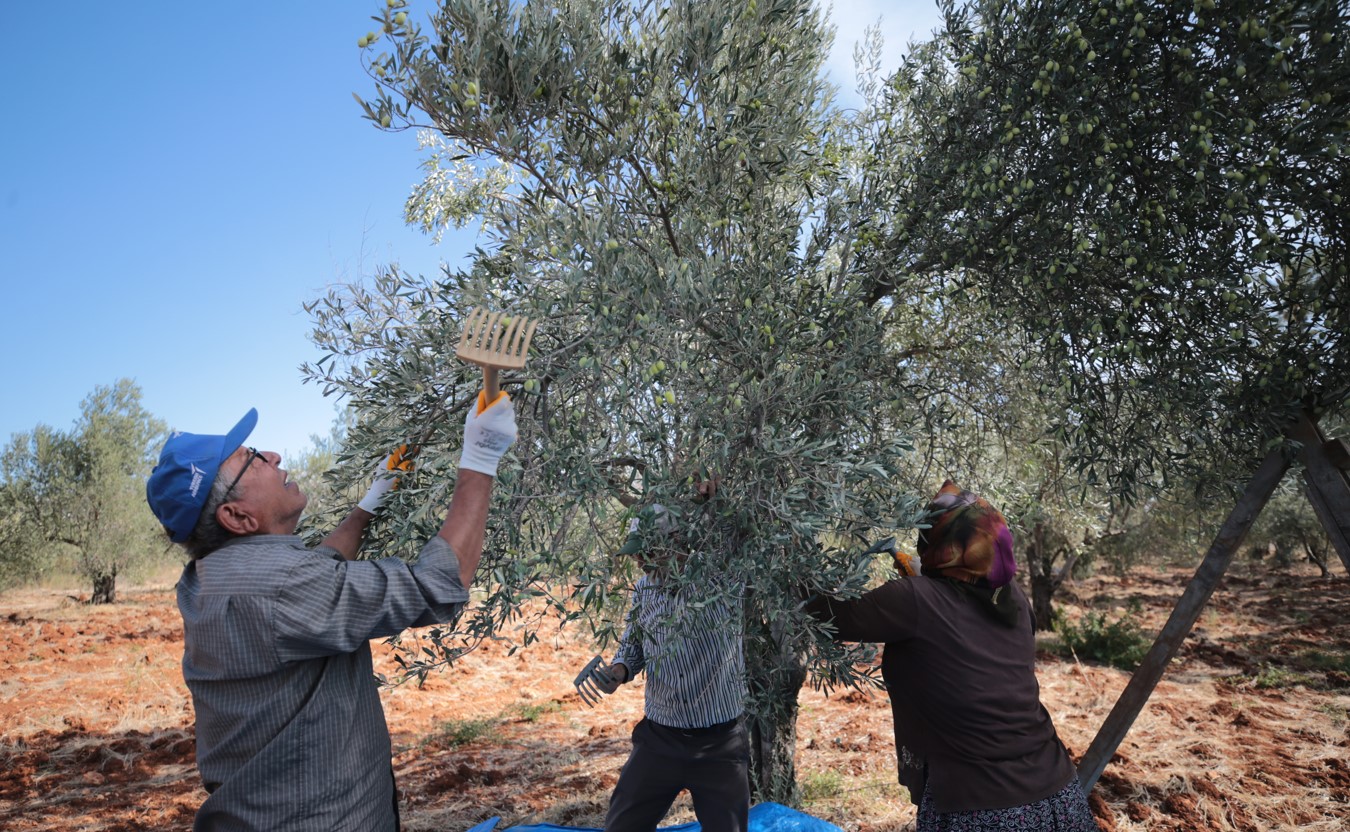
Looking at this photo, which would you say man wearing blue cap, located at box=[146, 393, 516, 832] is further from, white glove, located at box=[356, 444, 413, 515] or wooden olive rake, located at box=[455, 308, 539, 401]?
white glove, located at box=[356, 444, 413, 515]

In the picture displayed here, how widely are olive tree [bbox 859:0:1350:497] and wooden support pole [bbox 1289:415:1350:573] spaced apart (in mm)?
156

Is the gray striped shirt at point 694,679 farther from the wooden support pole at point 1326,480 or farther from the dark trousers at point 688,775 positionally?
the wooden support pole at point 1326,480

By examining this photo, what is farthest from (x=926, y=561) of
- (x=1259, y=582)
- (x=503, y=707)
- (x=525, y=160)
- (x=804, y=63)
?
(x=1259, y=582)

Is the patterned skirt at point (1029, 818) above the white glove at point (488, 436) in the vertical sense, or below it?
below

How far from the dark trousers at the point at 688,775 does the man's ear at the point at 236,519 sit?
262 centimetres

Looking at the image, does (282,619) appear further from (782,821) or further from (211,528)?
(782,821)

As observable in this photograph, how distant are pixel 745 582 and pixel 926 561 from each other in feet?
2.95

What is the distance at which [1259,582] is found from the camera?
84.7 ft

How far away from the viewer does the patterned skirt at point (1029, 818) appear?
138 inches

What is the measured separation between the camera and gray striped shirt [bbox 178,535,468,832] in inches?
100

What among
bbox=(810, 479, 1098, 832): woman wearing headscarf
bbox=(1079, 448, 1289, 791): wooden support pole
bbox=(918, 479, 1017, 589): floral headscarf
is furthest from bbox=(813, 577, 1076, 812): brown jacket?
bbox=(1079, 448, 1289, 791): wooden support pole

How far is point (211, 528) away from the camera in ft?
9.18

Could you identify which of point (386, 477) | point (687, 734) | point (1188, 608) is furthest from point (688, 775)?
point (1188, 608)

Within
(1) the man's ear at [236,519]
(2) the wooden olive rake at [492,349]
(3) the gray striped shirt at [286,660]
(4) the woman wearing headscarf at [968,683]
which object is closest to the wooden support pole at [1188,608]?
(4) the woman wearing headscarf at [968,683]
